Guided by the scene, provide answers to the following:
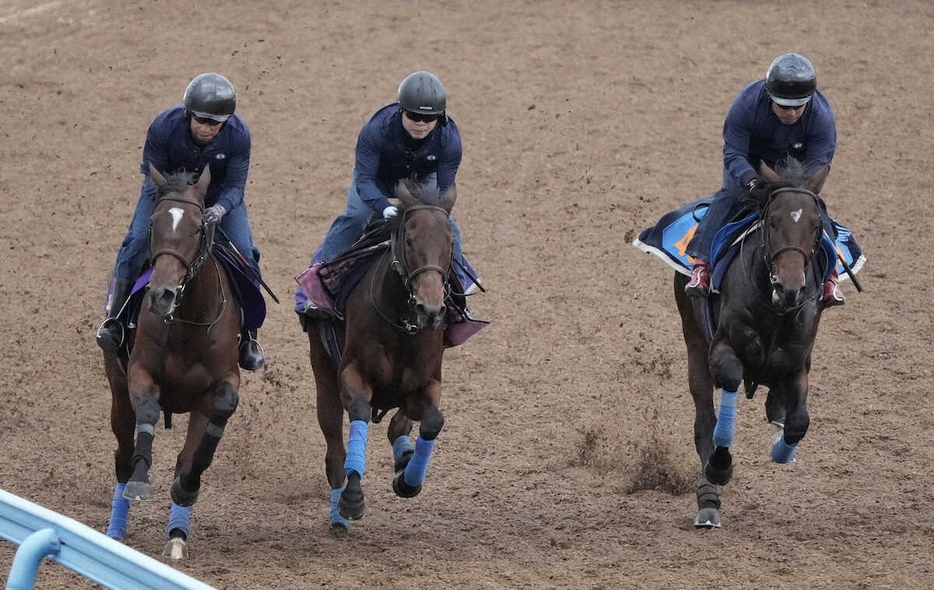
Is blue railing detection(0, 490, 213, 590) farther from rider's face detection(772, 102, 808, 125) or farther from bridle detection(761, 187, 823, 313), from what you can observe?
rider's face detection(772, 102, 808, 125)

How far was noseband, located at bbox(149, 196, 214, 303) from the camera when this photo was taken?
7.79 metres

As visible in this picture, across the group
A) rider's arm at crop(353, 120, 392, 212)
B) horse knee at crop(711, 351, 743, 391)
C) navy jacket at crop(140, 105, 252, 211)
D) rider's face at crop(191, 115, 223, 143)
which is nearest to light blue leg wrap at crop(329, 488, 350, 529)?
rider's arm at crop(353, 120, 392, 212)

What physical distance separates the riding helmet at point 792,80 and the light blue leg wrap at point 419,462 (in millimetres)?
3317

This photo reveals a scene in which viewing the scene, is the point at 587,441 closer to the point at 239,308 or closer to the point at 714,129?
the point at 239,308

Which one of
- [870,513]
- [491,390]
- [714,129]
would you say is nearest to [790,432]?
[870,513]

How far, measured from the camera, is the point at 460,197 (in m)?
15.1

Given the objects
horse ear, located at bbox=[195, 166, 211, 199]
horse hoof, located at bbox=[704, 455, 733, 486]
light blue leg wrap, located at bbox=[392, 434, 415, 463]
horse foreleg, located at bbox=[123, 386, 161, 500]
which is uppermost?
horse ear, located at bbox=[195, 166, 211, 199]

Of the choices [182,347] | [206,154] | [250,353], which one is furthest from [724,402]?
[206,154]

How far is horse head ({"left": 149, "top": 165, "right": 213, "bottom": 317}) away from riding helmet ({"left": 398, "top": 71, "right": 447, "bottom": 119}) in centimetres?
151

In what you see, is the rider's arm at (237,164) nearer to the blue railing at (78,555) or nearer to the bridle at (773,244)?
the bridle at (773,244)

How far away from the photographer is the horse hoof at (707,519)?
9273mm

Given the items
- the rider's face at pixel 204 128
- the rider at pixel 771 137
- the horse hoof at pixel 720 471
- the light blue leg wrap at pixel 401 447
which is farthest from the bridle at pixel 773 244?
the rider's face at pixel 204 128

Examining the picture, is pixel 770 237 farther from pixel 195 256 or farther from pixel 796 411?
pixel 195 256

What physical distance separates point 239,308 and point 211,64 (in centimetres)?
912
